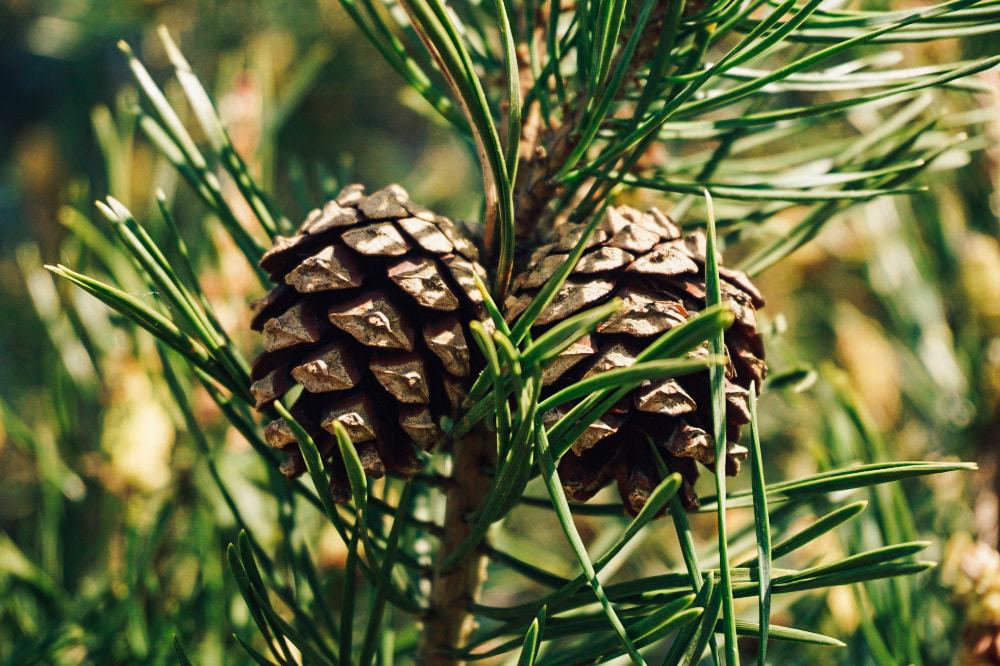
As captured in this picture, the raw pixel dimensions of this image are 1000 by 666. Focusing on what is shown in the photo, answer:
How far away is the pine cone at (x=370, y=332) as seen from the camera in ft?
1.13

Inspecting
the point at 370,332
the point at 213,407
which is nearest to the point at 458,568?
the point at 370,332

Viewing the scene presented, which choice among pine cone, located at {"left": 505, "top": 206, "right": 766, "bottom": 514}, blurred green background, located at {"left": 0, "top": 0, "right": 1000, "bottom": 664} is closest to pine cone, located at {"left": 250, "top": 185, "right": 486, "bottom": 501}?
pine cone, located at {"left": 505, "top": 206, "right": 766, "bottom": 514}

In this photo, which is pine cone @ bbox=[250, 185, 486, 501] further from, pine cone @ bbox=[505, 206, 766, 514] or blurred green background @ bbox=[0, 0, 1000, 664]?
blurred green background @ bbox=[0, 0, 1000, 664]

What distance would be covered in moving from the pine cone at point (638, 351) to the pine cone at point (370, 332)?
0.03 m

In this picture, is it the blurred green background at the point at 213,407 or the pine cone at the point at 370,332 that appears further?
the blurred green background at the point at 213,407

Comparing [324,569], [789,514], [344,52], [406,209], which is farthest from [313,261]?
[344,52]

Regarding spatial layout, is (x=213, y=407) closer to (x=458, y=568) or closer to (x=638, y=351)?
(x=458, y=568)

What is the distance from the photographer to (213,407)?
0.75 m

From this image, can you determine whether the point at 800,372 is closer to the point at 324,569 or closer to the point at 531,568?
the point at 531,568

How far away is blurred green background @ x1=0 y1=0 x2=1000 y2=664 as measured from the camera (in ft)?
1.82

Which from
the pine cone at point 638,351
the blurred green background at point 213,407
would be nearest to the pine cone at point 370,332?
the pine cone at point 638,351

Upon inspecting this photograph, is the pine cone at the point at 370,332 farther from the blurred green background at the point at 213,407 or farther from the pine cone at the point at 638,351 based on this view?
the blurred green background at the point at 213,407

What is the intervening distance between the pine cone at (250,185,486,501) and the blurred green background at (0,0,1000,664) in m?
0.17

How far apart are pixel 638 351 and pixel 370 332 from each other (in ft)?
0.36
